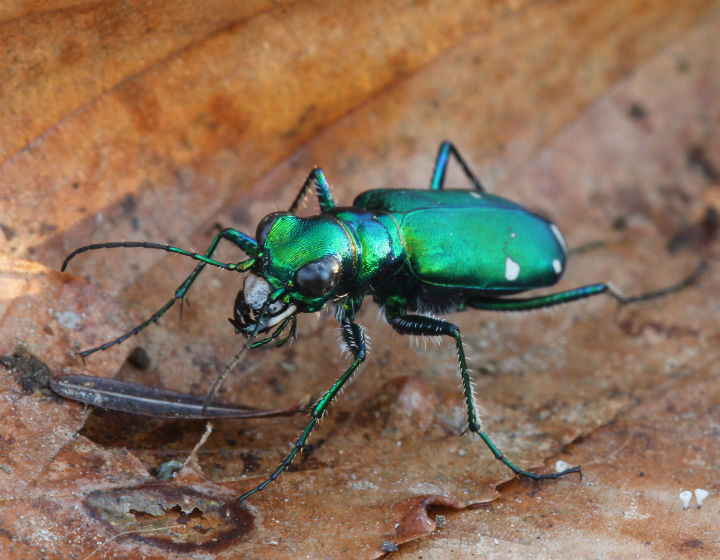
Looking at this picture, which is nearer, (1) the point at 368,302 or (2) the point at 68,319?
(2) the point at 68,319

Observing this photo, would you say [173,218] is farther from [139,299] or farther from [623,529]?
[623,529]

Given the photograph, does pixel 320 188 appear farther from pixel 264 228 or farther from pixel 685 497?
pixel 685 497

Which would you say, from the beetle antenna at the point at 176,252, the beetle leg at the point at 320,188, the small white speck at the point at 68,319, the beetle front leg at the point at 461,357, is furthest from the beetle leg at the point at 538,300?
the small white speck at the point at 68,319

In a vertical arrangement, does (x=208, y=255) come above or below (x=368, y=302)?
above

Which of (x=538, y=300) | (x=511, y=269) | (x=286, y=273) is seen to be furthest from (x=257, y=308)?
(x=538, y=300)

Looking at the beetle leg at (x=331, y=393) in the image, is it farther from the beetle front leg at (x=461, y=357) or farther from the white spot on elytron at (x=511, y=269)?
the white spot on elytron at (x=511, y=269)

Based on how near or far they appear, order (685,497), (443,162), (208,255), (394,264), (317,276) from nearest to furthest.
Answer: (685,497) → (317,276) → (208,255) → (394,264) → (443,162)
